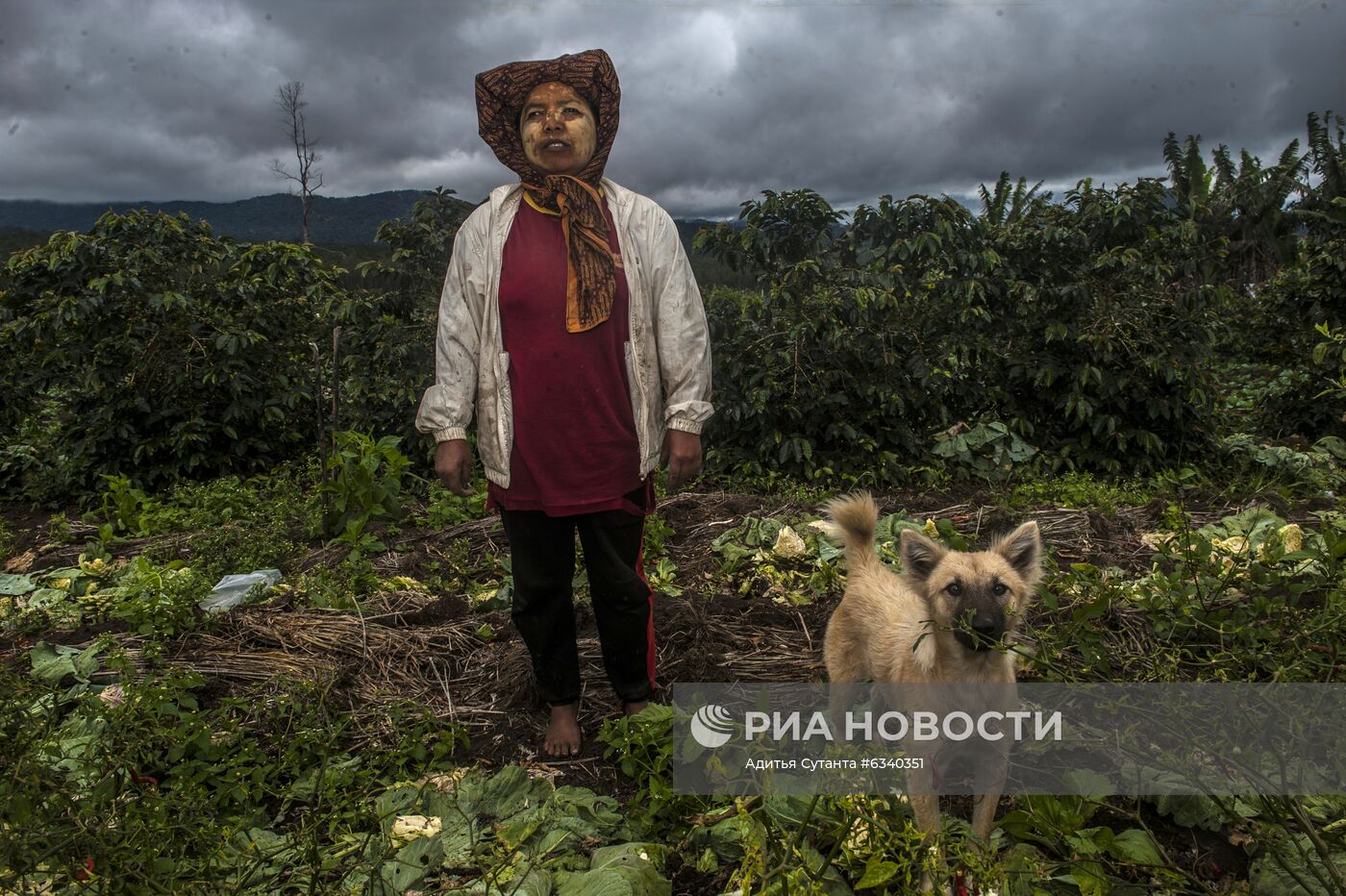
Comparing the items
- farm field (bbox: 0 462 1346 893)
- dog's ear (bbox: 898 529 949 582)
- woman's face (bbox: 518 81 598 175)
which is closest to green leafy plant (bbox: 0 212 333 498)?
farm field (bbox: 0 462 1346 893)

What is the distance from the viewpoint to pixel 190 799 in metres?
1.99

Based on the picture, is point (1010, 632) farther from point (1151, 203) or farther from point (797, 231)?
point (1151, 203)

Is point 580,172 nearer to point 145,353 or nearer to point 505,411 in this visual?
point 505,411

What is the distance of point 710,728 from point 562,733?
0.67 m

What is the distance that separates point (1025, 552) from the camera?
2.60 metres

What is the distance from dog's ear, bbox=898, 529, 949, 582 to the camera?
8.57ft

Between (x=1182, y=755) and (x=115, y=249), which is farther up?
(x=115, y=249)

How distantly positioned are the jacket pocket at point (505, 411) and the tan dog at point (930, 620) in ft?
4.06

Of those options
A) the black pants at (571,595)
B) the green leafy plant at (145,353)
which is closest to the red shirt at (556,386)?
the black pants at (571,595)

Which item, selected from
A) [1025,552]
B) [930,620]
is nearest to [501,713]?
[930,620]

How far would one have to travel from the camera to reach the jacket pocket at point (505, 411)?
9.05 ft

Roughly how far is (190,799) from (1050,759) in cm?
251

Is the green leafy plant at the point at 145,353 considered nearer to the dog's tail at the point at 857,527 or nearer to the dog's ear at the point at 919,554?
the dog's tail at the point at 857,527

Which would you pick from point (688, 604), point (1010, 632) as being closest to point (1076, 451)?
point (688, 604)
